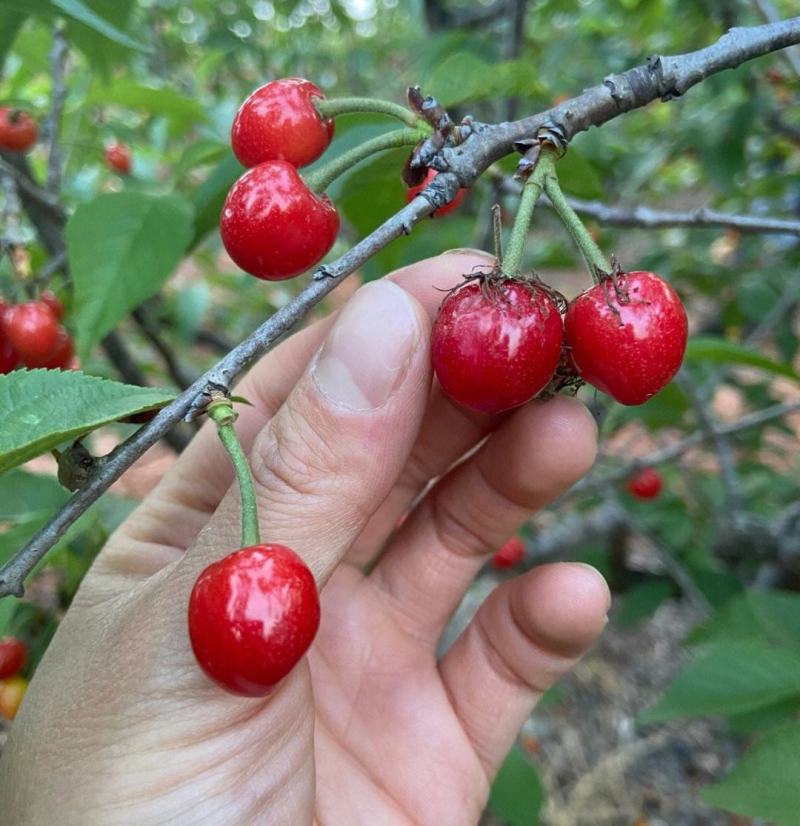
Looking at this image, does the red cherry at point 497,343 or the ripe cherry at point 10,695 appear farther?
the ripe cherry at point 10,695

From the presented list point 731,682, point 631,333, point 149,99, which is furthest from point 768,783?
point 149,99

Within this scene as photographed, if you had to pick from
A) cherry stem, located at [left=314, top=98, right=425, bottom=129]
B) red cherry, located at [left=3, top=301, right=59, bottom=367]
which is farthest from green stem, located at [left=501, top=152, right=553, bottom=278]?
red cherry, located at [left=3, top=301, right=59, bottom=367]

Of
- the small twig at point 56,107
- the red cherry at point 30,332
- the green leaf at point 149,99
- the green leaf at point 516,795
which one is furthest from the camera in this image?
the green leaf at point 516,795

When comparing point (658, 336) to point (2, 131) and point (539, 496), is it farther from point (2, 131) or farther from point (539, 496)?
point (2, 131)

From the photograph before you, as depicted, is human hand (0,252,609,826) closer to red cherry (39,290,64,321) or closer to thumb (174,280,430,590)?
thumb (174,280,430,590)

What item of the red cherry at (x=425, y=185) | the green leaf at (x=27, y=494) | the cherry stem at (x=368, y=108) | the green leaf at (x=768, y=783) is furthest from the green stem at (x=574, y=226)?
the green leaf at (x=27, y=494)

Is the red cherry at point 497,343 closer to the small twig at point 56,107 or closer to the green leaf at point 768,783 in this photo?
the green leaf at point 768,783
